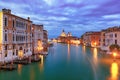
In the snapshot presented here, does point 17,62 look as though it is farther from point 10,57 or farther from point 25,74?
point 25,74

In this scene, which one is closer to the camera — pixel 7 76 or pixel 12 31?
pixel 7 76

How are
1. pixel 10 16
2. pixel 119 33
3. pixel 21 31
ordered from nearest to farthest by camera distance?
pixel 10 16 → pixel 21 31 → pixel 119 33

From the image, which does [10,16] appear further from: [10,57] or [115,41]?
[115,41]

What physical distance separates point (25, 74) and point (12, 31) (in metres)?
11.8

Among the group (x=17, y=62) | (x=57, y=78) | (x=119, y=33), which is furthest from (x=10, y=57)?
(x=119, y=33)

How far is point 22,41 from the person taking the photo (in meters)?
46.5

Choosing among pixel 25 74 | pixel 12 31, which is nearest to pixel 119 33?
pixel 12 31

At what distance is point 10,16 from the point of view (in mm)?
39438

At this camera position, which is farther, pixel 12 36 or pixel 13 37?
pixel 13 37

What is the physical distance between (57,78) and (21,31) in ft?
64.3

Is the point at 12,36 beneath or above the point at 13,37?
above

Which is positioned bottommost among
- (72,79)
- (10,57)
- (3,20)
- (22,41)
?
(72,79)

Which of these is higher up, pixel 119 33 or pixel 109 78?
pixel 119 33

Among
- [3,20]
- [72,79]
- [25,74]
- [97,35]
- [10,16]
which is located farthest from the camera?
[97,35]
